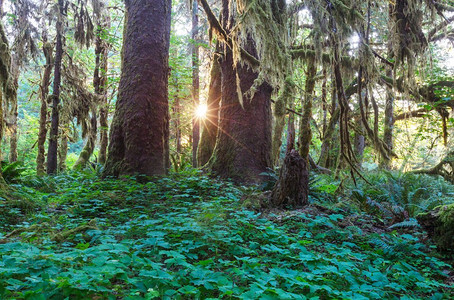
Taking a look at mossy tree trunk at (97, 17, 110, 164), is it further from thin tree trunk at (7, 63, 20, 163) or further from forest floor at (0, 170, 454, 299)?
forest floor at (0, 170, 454, 299)

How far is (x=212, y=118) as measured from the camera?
8.80 meters

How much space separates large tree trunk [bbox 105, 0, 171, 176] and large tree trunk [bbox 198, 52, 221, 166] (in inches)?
70.6

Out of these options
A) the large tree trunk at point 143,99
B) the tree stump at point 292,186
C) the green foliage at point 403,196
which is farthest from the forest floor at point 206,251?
the large tree trunk at point 143,99

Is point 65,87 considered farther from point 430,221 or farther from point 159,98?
point 430,221

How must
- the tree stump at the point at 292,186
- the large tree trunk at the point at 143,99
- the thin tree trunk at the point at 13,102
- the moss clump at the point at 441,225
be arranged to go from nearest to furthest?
the moss clump at the point at 441,225 < the tree stump at the point at 292,186 < the large tree trunk at the point at 143,99 < the thin tree trunk at the point at 13,102

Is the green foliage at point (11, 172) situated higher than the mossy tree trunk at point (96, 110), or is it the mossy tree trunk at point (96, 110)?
the mossy tree trunk at point (96, 110)

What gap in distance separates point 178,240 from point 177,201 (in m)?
1.96

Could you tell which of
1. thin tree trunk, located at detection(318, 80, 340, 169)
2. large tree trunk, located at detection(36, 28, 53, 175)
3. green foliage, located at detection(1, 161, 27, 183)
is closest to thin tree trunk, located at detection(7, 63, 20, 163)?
large tree trunk, located at detection(36, 28, 53, 175)

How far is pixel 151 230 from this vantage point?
10.9 feet

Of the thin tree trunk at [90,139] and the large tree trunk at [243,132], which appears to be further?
the thin tree trunk at [90,139]

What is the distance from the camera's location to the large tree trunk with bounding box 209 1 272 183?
699cm

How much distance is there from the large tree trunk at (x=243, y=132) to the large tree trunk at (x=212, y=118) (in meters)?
1.17

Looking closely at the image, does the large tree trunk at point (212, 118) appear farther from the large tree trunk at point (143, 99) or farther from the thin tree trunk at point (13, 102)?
the thin tree trunk at point (13, 102)

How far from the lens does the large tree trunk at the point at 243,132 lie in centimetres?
699
